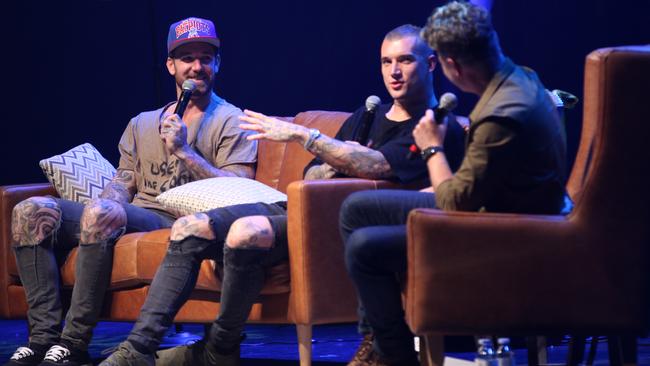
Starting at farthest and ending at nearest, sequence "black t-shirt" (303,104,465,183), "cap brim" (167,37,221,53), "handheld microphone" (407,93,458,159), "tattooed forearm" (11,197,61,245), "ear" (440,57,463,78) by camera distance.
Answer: "cap brim" (167,37,221,53)
"tattooed forearm" (11,197,61,245)
"black t-shirt" (303,104,465,183)
"handheld microphone" (407,93,458,159)
"ear" (440,57,463,78)

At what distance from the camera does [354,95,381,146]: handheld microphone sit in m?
3.49

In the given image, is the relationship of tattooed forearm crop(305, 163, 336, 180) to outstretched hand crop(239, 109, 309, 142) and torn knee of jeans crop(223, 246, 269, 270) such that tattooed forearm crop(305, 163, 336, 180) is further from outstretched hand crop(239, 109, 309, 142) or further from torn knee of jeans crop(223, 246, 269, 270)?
torn knee of jeans crop(223, 246, 269, 270)

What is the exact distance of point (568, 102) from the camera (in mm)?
3605

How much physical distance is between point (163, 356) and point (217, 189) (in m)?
0.61

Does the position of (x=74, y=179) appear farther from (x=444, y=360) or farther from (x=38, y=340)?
(x=444, y=360)

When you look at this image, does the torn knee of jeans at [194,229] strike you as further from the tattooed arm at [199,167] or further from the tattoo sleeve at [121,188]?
the tattoo sleeve at [121,188]

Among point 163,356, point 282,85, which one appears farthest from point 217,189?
point 282,85

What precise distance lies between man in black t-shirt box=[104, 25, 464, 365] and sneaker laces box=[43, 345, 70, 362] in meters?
0.32

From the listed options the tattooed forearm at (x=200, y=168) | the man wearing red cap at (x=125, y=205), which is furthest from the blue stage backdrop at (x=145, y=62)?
the tattooed forearm at (x=200, y=168)

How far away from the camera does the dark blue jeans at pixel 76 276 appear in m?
3.48

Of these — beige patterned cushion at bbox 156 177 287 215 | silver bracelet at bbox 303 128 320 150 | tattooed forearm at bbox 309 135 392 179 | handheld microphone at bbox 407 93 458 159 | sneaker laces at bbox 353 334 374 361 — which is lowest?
sneaker laces at bbox 353 334 374 361

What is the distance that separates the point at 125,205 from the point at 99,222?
189 mm

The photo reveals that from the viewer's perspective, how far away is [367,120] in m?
3.52

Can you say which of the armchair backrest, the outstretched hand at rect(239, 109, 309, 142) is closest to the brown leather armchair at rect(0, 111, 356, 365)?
the outstretched hand at rect(239, 109, 309, 142)
